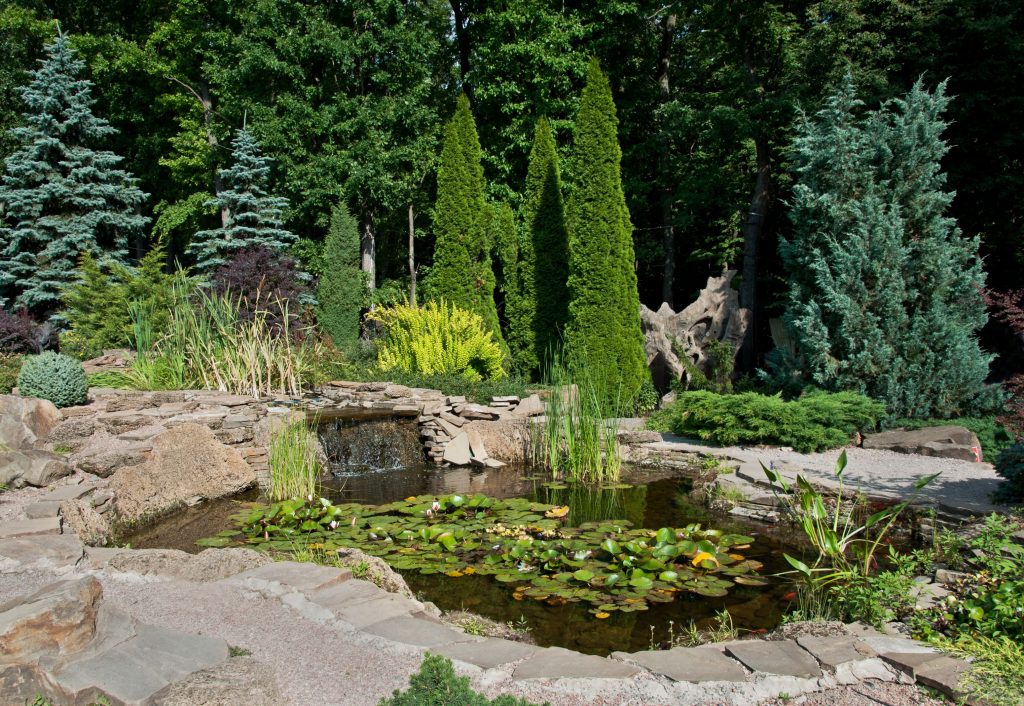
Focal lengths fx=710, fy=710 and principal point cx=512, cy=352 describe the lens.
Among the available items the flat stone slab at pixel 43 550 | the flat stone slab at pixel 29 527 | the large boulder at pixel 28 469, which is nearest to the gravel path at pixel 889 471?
Answer: the flat stone slab at pixel 43 550

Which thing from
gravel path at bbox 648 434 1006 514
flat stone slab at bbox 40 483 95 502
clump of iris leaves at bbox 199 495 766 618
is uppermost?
flat stone slab at bbox 40 483 95 502

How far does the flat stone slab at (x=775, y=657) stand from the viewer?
2.73 metres

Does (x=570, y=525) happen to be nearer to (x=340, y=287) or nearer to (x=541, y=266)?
(x=541, y=266)

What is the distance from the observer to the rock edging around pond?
2.26m

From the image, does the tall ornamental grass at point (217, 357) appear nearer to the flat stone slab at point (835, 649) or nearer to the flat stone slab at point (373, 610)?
the flat stone slab at point (373, 610)

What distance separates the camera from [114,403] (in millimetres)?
7266

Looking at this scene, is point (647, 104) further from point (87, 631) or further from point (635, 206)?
point (87, 631)

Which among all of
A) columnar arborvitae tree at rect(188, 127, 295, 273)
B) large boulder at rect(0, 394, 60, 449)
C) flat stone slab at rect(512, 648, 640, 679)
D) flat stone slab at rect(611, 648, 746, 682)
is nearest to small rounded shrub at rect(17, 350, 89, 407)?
large boulder at rect(0, 394, 60, 449)

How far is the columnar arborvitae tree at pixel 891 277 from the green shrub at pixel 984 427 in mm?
214

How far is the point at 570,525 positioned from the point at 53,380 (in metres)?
5.17

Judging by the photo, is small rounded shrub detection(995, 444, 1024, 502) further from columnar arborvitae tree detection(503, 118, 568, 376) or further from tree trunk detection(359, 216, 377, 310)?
tree trunk detection(359, 216, 377, 310)

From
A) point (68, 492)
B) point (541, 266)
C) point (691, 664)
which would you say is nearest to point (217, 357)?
point (68, 492)

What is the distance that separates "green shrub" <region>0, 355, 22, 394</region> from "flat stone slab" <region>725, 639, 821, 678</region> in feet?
27.8

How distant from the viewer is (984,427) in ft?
23.6
